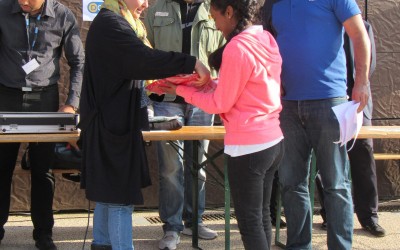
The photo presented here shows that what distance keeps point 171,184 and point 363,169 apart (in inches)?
63.9

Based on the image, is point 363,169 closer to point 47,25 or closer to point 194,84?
point 194,84

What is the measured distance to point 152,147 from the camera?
5582 millimetres

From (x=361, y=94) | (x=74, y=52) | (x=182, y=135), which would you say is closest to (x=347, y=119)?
(x=361, y=94)

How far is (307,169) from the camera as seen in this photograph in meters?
3.67

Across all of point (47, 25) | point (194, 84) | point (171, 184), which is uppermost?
point (47, 25)

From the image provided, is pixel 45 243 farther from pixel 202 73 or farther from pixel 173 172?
pixel 202 73

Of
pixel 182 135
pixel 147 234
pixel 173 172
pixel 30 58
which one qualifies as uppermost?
pixel 30 58

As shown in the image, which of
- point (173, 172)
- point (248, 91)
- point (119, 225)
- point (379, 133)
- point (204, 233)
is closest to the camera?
point (248, 91)

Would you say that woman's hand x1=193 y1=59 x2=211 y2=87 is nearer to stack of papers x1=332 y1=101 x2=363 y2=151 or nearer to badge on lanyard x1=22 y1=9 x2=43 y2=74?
stack of papers x1=332 y1=101 x2=363 y2=151

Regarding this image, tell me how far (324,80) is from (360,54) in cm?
24

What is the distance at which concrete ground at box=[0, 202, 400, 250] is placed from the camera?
4.47m

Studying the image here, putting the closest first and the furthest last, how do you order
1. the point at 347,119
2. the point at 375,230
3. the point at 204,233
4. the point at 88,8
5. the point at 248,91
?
the point at 248,91 < the point at 347,119 < the point at 204,233 < the point at 375,230 < the point at 88,8

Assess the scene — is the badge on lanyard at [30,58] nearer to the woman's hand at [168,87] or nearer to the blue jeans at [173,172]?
the blue jeans at [173,172]

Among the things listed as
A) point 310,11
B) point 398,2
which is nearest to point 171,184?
point 310,11
